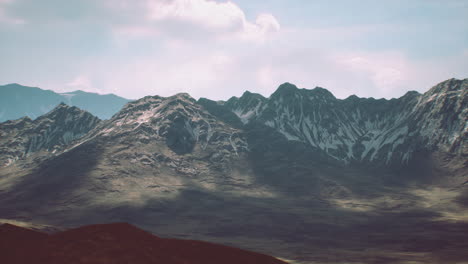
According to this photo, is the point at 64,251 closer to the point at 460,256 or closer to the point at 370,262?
the point at 370,262

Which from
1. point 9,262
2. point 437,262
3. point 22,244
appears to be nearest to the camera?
point 9,262

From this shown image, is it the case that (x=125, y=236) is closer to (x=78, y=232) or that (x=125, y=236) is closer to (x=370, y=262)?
(x=78, y=232)

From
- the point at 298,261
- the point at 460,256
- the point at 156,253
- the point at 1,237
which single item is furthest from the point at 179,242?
the point at 460,256

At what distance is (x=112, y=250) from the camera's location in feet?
44.5

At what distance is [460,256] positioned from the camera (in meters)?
197

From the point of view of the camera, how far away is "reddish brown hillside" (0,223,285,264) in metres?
13.0

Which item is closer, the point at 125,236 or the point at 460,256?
the point at 125,236

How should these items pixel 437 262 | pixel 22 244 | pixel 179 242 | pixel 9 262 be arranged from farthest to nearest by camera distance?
pixel 437 262, pixel 179 242, pixel 22 244, pixel 9 262

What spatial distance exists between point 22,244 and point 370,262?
204m

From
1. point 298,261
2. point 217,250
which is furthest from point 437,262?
point 217,250

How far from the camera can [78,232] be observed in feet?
46.2

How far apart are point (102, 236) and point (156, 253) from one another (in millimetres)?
2092

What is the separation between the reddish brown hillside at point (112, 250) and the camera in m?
13.0

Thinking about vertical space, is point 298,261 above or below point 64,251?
below
